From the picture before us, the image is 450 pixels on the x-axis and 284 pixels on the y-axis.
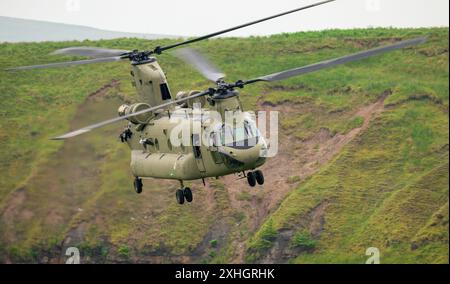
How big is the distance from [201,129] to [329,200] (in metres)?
28.7

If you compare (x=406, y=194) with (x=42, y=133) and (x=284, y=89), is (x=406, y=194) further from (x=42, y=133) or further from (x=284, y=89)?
(x=42, y=133)

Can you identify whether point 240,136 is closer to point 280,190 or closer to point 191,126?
point 191,126

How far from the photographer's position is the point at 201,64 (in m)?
58.4

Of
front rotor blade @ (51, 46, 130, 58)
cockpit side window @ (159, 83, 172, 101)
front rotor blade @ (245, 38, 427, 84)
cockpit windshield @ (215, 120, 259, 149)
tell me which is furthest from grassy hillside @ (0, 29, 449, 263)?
front rotor blade @ (245, 38, 427, 84)

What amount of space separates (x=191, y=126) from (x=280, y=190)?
99.6 ft

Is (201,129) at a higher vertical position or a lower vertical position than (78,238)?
higher

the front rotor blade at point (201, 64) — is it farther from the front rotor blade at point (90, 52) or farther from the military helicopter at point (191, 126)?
the front rotor blade at point (90, 52)

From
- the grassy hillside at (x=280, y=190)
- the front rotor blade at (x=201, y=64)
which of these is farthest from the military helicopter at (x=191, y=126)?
the grassy hillside at (x=280, y=190)

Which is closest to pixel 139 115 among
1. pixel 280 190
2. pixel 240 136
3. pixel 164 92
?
pixel 164 92

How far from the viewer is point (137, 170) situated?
58875 millimetres

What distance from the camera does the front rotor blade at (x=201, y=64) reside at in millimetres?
56594
